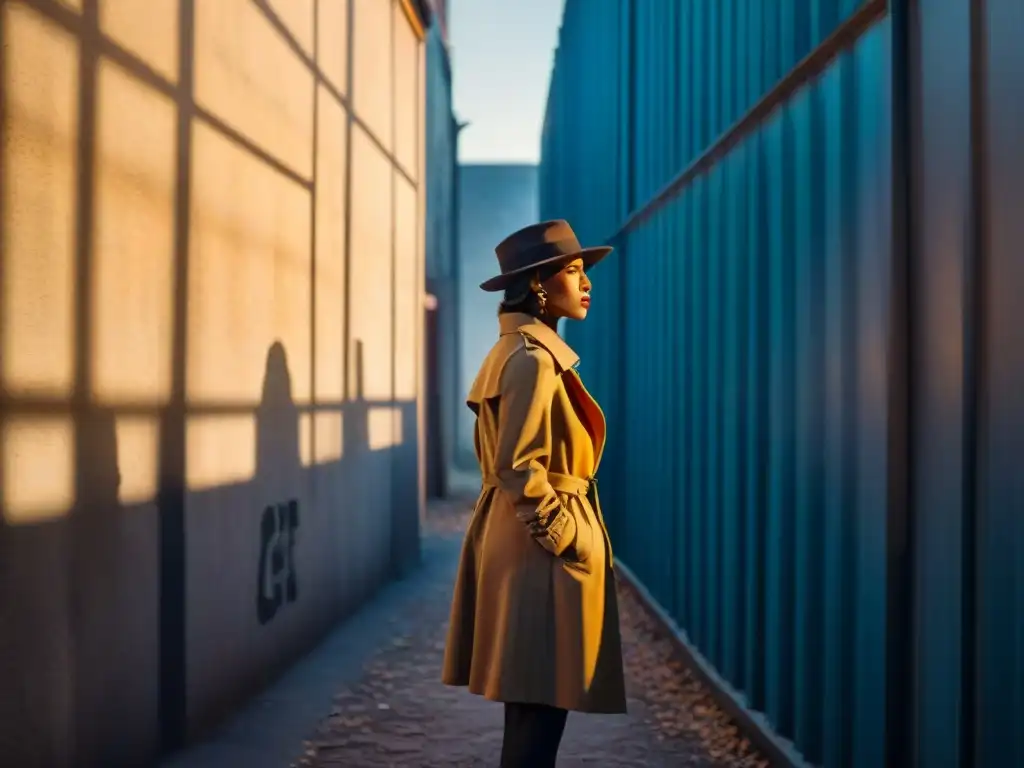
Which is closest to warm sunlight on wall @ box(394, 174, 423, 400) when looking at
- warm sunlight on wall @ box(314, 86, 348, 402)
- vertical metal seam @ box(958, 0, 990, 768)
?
warm sunlight on wall @ box(314, 86, 348, 402)

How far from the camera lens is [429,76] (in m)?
12.5

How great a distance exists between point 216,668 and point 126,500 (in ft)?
3.81

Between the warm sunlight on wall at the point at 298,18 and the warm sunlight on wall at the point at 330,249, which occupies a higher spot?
the warm sunlight on wall at the point at 298,18

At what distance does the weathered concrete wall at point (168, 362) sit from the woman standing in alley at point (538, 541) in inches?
55.1

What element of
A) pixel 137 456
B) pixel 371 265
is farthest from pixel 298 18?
pixel 137 456

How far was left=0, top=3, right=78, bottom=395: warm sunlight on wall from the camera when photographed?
2.81m

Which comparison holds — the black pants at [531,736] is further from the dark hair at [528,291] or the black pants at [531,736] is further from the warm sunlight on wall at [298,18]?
the warm sunlight on wall at [298,18]

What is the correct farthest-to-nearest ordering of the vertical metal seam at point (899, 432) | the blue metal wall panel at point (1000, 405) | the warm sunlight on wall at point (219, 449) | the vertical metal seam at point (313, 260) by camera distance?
1. the vertical metal seam at point (313, 260)
2. the warm sunlight on wall at point (219, 449)
3. the vertical metal seam at point (899, 432)
4. the blue metal wall panel at point (1000, 405)

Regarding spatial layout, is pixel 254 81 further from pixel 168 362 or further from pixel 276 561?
pixel 276 561

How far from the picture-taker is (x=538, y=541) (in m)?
2.62

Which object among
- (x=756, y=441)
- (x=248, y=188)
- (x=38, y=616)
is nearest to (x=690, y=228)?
(x=756, y=441)

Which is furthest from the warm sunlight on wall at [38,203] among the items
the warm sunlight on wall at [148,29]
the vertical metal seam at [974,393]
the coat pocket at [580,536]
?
the vertical metal seam at [974,393]

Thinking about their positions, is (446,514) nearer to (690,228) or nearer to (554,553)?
(690,228)

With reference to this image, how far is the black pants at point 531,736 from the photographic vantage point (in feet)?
8.69
